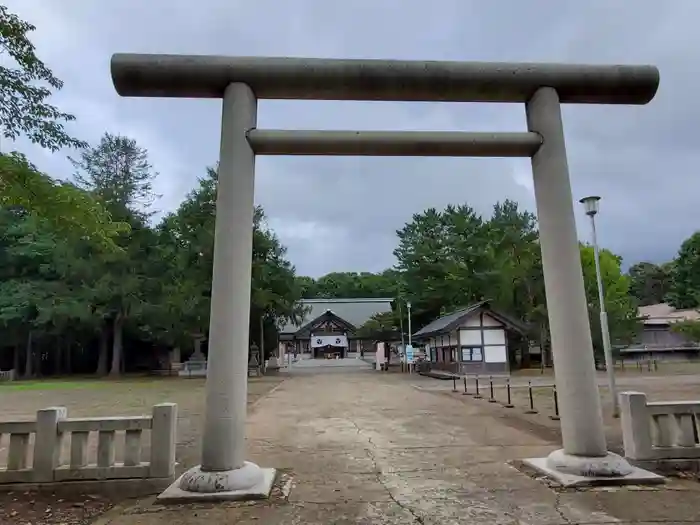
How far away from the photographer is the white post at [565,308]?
5199 mm

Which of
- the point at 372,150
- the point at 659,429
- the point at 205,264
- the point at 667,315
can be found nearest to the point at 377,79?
the point at 372,150

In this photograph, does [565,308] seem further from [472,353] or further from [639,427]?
[472,353]

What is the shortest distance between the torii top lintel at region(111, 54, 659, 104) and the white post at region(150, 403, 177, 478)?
352 cm

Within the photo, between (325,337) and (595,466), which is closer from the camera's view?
(595,466)

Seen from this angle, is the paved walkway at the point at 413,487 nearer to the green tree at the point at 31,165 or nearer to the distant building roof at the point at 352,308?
the green tree at the point at 31,165

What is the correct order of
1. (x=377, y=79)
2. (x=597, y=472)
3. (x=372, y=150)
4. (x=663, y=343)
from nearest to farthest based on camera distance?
(x=597, y=472), (x=377, y=79), (x=372, y=150), (x=663, y=343)

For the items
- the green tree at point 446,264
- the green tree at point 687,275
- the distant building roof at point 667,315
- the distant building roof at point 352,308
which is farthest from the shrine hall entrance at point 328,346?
the green tree at point 687,275

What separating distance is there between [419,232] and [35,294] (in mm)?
26515

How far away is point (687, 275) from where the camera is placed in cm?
4844

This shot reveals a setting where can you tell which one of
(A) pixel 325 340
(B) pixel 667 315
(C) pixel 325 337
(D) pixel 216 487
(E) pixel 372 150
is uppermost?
(B) pixel 667 315

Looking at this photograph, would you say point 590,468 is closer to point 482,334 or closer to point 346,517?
point 346,517

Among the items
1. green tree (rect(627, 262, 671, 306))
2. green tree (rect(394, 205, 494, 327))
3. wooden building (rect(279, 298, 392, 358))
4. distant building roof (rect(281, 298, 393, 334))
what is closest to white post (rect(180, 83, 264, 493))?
green tree (rect(394, 205, 494, 327))

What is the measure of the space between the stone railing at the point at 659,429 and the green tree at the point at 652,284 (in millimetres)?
70645

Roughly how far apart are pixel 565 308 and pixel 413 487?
2.51m
